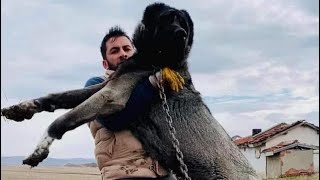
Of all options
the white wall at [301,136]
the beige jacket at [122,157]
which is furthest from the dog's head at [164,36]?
the white wall at [301,136]

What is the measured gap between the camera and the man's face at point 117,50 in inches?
197

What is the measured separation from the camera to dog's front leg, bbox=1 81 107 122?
4.30 metres

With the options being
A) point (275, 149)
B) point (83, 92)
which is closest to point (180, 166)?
point (83, 92)

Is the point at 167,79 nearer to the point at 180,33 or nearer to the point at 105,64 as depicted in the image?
the point at 180,33

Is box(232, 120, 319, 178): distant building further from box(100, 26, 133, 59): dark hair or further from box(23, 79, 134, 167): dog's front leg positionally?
box(23, 79, 134, 167): dog's front leg

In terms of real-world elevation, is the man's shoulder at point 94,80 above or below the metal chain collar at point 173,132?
above

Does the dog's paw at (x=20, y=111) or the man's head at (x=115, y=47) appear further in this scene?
the man's head at (x=115, y=47)

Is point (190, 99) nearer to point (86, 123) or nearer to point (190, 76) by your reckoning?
point (190, 76)

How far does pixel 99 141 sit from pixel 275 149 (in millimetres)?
28685

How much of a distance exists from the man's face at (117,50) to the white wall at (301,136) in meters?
32.4

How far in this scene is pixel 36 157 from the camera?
4.08 m

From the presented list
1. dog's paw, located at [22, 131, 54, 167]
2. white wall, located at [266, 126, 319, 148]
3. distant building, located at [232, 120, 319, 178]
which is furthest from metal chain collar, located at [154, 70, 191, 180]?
white wall, located at [266, 126, 319, 148]

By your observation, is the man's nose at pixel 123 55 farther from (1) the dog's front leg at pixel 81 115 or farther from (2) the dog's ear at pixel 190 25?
(2) the dog's ear at pixel 190 25

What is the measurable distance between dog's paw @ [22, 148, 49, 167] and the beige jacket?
53cm
